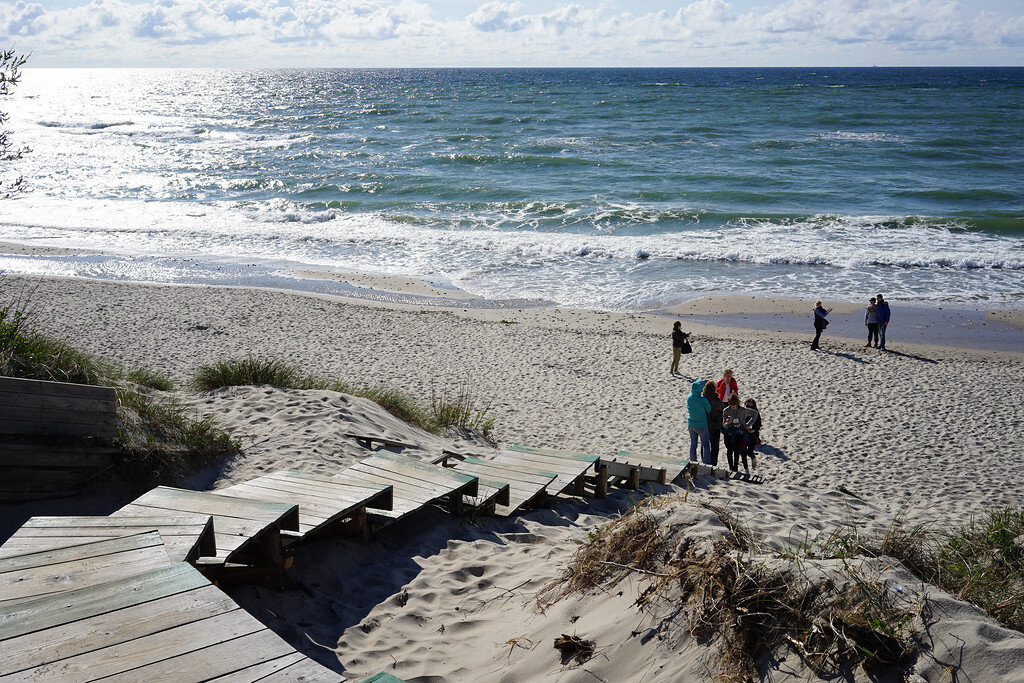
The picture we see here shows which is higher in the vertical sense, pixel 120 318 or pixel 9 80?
pixel 9 80

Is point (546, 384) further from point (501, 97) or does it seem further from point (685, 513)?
point (501, 97)

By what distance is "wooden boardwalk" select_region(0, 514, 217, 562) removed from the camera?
11.6 ft

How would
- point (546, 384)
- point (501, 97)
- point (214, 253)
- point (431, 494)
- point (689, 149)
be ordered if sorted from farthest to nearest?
point (501, 97)
point (689, 149)
point (214, 253)
point (546, 384)
point (431, 494)

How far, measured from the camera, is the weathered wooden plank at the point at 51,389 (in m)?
5.52

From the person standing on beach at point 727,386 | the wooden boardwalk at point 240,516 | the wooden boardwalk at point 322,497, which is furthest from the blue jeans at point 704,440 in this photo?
the wooden boardwalk at point 240,516

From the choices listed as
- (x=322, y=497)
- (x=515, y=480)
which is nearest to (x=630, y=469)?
(x=515, y=480)

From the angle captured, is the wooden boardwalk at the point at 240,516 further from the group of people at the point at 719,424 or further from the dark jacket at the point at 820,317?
the dark jacket at the point at 820,317

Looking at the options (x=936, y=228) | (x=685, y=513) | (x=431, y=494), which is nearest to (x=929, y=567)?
(x=685, y=513)

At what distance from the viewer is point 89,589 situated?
3057 millimetres

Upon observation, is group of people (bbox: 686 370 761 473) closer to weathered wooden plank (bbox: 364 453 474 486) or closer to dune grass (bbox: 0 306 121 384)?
weathered wooden plank (bbox: 364 453 474 486)

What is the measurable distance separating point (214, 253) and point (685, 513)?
23270 mm

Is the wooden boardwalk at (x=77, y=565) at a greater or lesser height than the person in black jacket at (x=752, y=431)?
greater

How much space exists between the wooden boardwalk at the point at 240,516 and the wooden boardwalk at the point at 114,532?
0.15 metres

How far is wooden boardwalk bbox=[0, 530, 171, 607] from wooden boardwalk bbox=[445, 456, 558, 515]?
285cm
